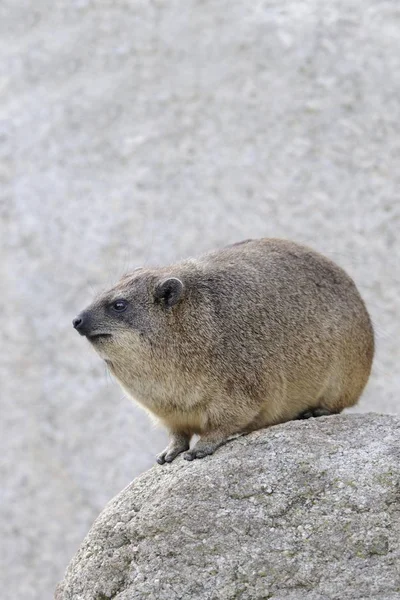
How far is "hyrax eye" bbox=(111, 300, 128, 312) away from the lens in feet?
23.1

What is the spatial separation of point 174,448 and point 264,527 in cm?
127

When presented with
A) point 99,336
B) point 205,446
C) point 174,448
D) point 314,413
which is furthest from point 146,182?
point 205,446

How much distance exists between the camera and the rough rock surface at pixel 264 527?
18.6 feet

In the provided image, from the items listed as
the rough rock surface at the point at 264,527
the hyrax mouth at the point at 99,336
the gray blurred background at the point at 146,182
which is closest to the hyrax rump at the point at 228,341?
the hyrax mouth at the point at 99,336

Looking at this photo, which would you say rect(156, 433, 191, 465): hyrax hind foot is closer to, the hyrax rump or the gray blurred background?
the hyrax rump

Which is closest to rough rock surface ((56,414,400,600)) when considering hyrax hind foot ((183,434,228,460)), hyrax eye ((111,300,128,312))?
hyrax hind foot ((183,434,228,460))

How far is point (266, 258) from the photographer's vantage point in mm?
7414

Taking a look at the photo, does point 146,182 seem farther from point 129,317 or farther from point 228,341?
point 228,341

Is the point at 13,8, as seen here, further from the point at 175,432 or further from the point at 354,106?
the point at 175,432

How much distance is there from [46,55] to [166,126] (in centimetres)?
280

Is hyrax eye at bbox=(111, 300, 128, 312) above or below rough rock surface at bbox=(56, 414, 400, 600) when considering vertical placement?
above

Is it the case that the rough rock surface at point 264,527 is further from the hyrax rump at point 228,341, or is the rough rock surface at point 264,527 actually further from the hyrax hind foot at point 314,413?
the hyrax hind foot at point 314,413

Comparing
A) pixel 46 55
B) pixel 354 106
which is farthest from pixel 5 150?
pixel 354 106

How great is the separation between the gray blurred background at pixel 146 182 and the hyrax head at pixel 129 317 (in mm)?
8369
